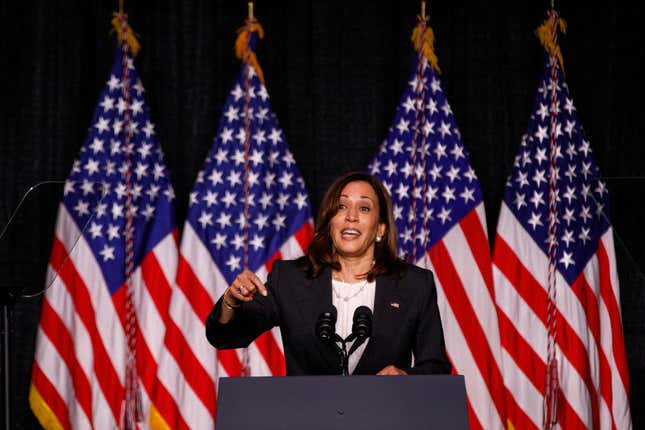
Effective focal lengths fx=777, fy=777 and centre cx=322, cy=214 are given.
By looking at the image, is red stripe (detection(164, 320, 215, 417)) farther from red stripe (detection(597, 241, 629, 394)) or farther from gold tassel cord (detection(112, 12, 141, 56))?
red stripe (detection(597, 241, 629, 394))

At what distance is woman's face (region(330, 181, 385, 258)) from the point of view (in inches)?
112

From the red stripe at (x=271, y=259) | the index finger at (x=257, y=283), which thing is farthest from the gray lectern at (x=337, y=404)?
the red stripe at (x=271, y=259)

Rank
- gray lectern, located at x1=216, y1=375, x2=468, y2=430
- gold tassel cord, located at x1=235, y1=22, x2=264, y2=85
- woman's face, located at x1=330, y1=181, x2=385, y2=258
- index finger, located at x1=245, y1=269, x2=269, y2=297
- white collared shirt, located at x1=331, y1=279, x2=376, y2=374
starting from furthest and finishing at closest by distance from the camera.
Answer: gold tassel cord, located at x1=235, y1=22, x2=264, y2=85 → woman's face, located at x1=330, y1=181, x2=385, y2=258 → white collared shirt, located at x1=331, y1=279, x2=376, y2=374 → index finger, located at x1=245, y1=269, x2=269, y2=297 → gray lectern, located at x1=216, y1=375, x2=468, y2=430

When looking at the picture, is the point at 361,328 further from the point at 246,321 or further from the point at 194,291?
the point at 194,291

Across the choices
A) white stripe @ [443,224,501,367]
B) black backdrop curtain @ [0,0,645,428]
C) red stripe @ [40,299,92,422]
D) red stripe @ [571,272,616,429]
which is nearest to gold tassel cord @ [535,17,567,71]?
black backdrop curtain @ [0,0,645,428]

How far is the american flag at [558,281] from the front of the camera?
415 centimetres

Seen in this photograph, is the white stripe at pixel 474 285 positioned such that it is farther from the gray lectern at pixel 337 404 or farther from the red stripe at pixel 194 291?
the gray lectern at pixel 337 404

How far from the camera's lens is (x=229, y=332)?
2.56 metres

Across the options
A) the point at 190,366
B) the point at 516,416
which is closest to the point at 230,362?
the point at 190,366

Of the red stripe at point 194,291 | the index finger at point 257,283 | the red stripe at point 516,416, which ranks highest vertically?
the index finger at point 257,283

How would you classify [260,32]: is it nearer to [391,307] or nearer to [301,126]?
[301,126]

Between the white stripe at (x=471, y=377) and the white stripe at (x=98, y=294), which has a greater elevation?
the white stripe at (x=98, y=294)

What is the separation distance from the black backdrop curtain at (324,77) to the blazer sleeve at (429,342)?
1879 millimetres

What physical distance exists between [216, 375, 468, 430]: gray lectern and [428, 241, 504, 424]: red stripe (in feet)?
7.83
